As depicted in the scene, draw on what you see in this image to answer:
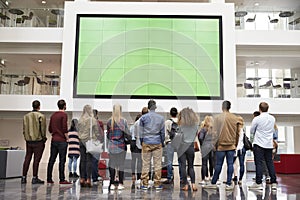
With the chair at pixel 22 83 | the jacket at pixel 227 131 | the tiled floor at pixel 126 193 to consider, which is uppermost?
the chair at pixel 22 83

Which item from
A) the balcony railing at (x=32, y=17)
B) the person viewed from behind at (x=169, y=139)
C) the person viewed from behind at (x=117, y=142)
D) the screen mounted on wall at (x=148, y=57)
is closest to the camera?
the person viewed from behind at (x=117, y=142)

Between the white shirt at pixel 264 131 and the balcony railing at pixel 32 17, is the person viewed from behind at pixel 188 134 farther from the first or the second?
the balcony railing at pixel 32 17

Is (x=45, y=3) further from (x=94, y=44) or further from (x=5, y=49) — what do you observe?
(x=94, y=44)

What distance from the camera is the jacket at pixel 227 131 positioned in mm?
5344

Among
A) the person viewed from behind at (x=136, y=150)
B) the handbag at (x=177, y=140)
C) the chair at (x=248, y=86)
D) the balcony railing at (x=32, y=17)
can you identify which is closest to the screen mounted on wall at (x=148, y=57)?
the balcony railing at (x=32, y=17)

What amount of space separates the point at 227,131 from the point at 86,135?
2260 mm

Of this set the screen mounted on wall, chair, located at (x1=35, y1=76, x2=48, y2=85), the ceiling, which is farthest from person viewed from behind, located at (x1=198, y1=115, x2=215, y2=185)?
chair, located at (x1=35, y1=76, x2=48, y2=85)

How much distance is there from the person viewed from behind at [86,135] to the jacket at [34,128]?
0.92 meters

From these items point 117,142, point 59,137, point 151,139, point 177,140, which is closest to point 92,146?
point 117,142

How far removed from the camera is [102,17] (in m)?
12.3

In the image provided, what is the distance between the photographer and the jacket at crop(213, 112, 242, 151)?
5.34m

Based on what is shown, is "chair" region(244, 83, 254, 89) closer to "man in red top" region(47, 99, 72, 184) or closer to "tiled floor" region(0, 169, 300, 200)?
"tiled floor" region(0, 169, 300, 200)

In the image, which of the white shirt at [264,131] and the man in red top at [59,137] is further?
the man in red top at [59,137]

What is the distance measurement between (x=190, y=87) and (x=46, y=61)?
7.18 m
